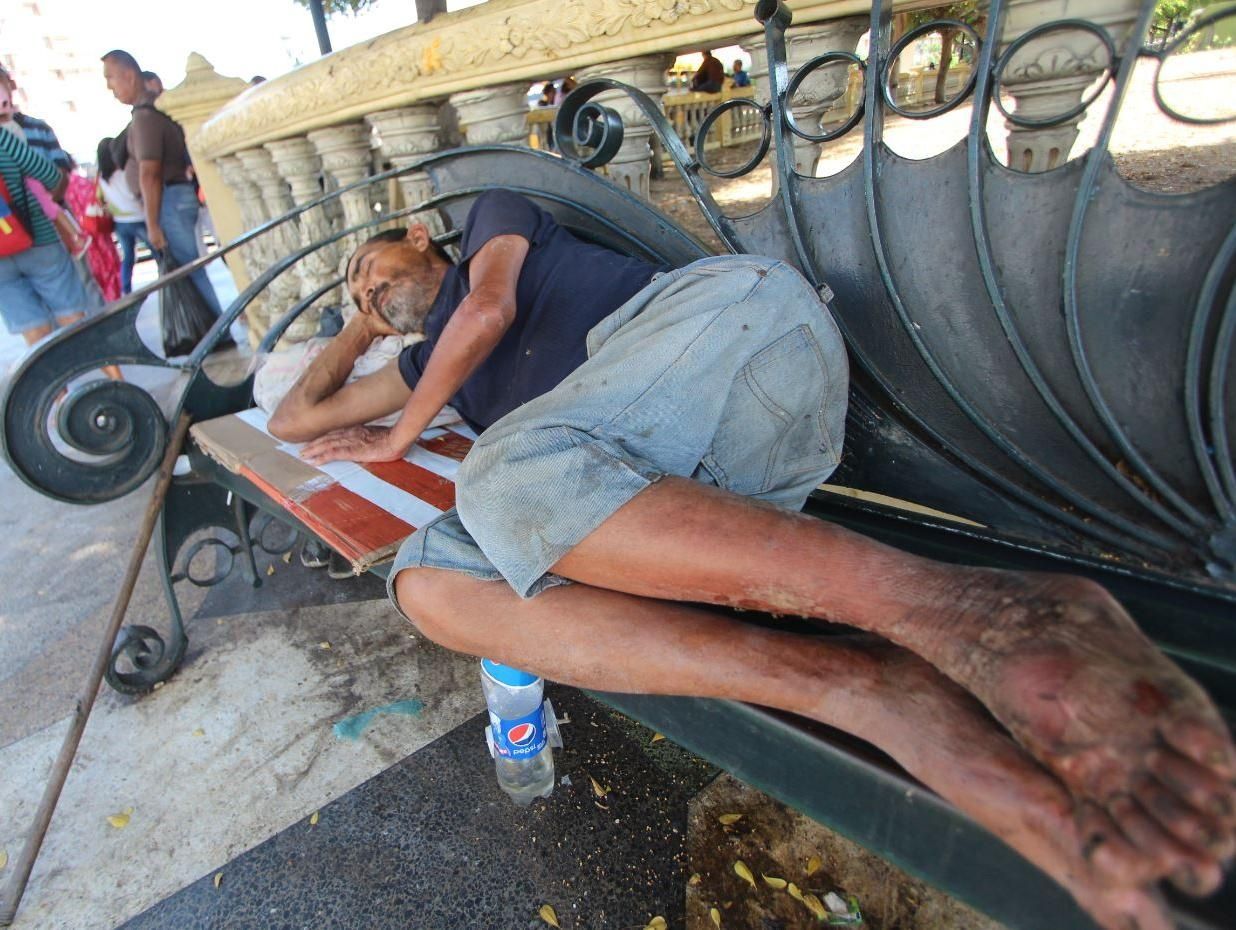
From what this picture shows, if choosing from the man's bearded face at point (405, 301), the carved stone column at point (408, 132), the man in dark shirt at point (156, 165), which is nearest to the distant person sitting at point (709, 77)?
the man in dark shirt at point (156, 165)

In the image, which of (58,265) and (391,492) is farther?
(58,265)

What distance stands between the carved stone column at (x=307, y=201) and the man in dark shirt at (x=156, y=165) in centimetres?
103

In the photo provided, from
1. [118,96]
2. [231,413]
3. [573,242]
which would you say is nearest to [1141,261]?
[573,242]

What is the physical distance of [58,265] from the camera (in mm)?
4359

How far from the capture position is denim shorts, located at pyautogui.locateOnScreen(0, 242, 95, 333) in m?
4.22

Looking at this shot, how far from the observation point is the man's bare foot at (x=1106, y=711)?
→ 684mm

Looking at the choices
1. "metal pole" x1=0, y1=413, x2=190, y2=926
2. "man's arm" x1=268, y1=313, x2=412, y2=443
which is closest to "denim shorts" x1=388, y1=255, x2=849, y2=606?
"man's arm" x1=268, y1=313, x2=412, y2=443

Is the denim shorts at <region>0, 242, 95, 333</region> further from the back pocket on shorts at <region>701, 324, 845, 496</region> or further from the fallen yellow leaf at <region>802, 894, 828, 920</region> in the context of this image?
the fallen yellow leaf at <region>802, 894, 828, 920</region>

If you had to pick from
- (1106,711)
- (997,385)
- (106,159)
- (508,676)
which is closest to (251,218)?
(106,159)

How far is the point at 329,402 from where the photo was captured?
7.80ft

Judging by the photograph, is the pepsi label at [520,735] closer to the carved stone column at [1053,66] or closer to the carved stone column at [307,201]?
the carved stone column at [1053,66]

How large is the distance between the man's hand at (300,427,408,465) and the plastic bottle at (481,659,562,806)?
74 centimetres

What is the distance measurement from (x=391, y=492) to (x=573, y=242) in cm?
82

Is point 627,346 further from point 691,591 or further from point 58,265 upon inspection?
point 58,265
